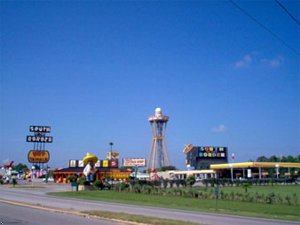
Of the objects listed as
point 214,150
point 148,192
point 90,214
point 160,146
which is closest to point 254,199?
point 148,192

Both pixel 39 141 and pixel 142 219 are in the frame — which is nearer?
pixel 142 219

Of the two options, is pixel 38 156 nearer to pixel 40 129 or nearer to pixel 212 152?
pixel 40 129

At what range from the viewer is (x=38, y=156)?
79562 mm

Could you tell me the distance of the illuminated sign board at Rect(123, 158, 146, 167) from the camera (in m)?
107

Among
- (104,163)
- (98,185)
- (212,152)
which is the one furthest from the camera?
(212,152)

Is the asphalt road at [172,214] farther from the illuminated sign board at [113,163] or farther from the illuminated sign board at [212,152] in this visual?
the illuminated sign board at [212,152]

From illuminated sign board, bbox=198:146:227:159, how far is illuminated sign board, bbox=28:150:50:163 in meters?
63.7

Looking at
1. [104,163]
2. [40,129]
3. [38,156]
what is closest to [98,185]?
[38,156]

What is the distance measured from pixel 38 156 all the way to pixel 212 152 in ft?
230

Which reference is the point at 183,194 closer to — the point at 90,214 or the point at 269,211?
the point at 269,211

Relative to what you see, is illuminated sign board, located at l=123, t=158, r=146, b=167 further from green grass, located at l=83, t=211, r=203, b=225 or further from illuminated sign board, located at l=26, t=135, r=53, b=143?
green grass, located at l=83, t=211, r=203, b=225

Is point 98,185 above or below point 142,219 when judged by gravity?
above

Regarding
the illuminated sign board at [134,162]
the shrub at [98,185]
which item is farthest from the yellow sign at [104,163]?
the shrub at [98,185]

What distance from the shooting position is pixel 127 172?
4053 inches
